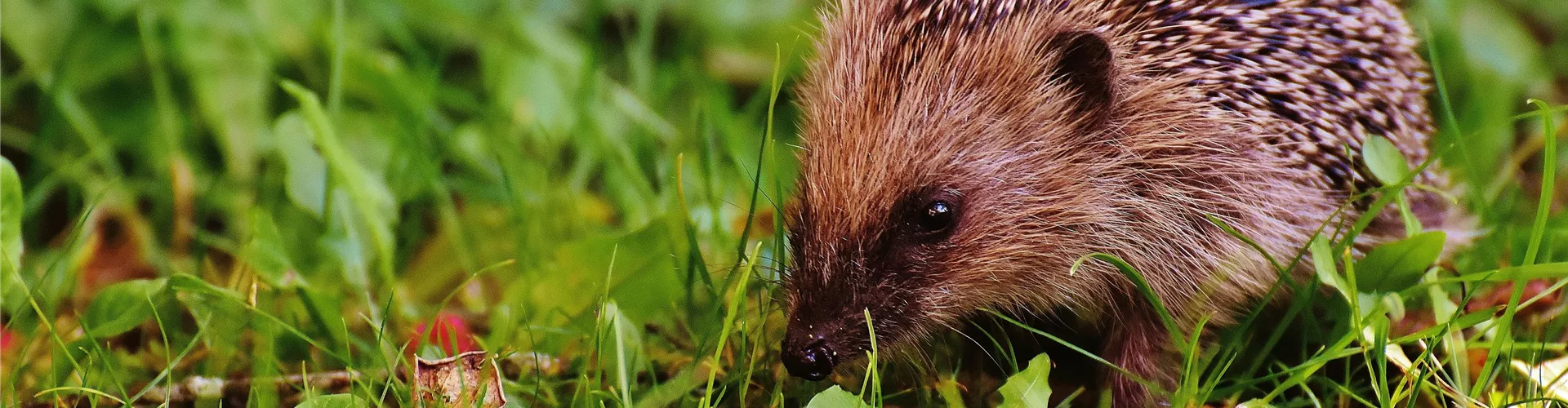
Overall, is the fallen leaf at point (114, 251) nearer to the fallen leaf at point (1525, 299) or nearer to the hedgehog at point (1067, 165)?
the hedgehog at point (1067, 165)

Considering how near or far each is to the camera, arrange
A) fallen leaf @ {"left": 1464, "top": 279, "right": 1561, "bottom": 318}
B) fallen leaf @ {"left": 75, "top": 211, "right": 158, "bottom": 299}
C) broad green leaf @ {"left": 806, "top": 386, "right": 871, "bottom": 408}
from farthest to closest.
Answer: fallen leaf @ {"left": 75, "top": 211, "right": 158, "bottom": 299}, fallen leaf @ {"left": 1464, "top": 279, "right": 1561, "bottom": 318}, broad green leaf @ {"left": 806, "top": 386, "right": 871, "bottom": 408}

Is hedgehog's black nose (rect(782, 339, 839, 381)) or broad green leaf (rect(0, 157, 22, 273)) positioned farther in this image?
broad green leaf (rect(0, 157, 22, 273))

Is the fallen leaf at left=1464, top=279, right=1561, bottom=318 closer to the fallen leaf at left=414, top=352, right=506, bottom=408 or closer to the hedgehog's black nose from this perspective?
the hedgehog's black nose

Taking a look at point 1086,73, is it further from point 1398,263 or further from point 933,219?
point 1398,263

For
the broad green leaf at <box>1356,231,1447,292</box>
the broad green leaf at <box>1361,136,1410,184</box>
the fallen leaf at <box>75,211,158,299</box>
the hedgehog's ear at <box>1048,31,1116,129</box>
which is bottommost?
the fallen leaf at <box>75,211,158,299</box>

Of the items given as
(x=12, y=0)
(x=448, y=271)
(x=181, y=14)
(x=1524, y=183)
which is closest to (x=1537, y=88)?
(x=1524, y=183)

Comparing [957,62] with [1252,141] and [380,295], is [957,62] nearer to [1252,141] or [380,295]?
[1252,141]

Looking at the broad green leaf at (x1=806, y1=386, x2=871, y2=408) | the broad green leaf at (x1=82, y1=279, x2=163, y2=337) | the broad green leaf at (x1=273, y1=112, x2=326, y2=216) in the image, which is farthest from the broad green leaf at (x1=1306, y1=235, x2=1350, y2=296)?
the broad green leaf at (x1=273, y1=112, x2=326, y2=216)
